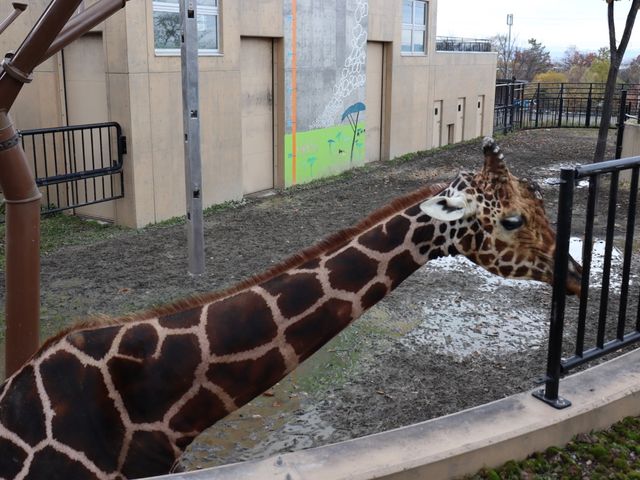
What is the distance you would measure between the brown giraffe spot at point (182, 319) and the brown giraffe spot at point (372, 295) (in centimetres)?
78

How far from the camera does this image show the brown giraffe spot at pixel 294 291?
3.24m

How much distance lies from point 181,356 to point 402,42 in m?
15.9

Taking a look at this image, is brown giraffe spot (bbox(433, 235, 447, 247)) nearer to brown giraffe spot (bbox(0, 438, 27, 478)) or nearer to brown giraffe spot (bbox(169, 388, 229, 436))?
brown giraffe spot (bbox(169, 388, 229, 436))

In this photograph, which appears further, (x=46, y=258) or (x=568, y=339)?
(x=46, y=258)

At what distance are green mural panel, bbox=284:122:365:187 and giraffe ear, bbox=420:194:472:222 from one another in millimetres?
10226

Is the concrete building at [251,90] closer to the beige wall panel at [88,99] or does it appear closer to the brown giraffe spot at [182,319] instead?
the beige wall panel at [88,99]

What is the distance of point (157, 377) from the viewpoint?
3002 mm

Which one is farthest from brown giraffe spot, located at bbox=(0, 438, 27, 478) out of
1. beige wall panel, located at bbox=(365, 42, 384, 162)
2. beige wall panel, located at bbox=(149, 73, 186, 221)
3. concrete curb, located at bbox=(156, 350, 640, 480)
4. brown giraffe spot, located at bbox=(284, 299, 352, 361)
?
beige wall panel, located at bbox=(365, 42, 384, 162)

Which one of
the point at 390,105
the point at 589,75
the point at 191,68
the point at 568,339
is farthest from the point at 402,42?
the point at 589,75

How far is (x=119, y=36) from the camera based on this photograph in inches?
388

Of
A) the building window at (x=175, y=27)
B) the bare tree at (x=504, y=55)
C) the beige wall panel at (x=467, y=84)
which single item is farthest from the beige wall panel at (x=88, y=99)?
the bare tree at (x=504, y=55)

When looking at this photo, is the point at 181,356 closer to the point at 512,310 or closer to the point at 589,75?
the point at 512,310

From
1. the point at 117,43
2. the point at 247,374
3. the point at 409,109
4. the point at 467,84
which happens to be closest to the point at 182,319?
the point at 247,374

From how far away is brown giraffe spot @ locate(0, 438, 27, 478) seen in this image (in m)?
2.79
